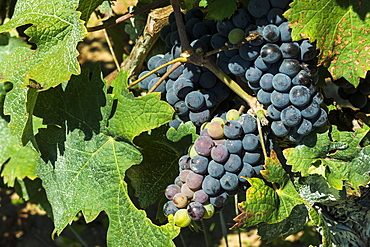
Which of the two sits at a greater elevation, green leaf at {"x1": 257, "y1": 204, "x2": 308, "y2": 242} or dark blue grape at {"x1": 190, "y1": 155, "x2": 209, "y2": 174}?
dark blue grape at {"x1": 190, "y1": 155, "x2": 209, "y2": 174}

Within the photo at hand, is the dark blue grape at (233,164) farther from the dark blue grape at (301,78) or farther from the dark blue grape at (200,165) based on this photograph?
the dark blue grape at (301,78)

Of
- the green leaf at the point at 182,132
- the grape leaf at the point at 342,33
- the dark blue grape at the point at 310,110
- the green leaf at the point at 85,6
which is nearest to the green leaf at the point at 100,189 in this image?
the green leaf at the point at 182,132

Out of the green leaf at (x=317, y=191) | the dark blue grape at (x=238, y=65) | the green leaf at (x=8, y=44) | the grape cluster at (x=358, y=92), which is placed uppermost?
the dark blue grape at (x=238, y=65)

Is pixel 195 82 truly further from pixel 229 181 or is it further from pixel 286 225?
pixel 286 225

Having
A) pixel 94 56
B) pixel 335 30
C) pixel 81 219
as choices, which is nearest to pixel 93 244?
pixel 81 219

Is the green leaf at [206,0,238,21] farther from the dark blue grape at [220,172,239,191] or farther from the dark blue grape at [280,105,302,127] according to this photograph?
the dark blue grape at [220,172,239,191]

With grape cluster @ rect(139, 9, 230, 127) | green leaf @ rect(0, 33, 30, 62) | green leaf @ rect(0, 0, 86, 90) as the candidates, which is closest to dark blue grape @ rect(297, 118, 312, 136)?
grape cluster @ rect(139, 9, 230, 127)

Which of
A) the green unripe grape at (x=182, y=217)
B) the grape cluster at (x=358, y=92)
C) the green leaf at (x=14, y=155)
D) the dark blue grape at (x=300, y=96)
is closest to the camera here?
the dark blue grape at (x=300, y=96)

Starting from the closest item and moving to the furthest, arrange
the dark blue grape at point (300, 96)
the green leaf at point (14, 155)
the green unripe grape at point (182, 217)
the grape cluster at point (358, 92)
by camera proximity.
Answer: the dark blue grape at point (300, 96) < the green unripe grape at point (182, 217) < the grape cluster at point (358, 92) < the green leaf at point (14, 155)
